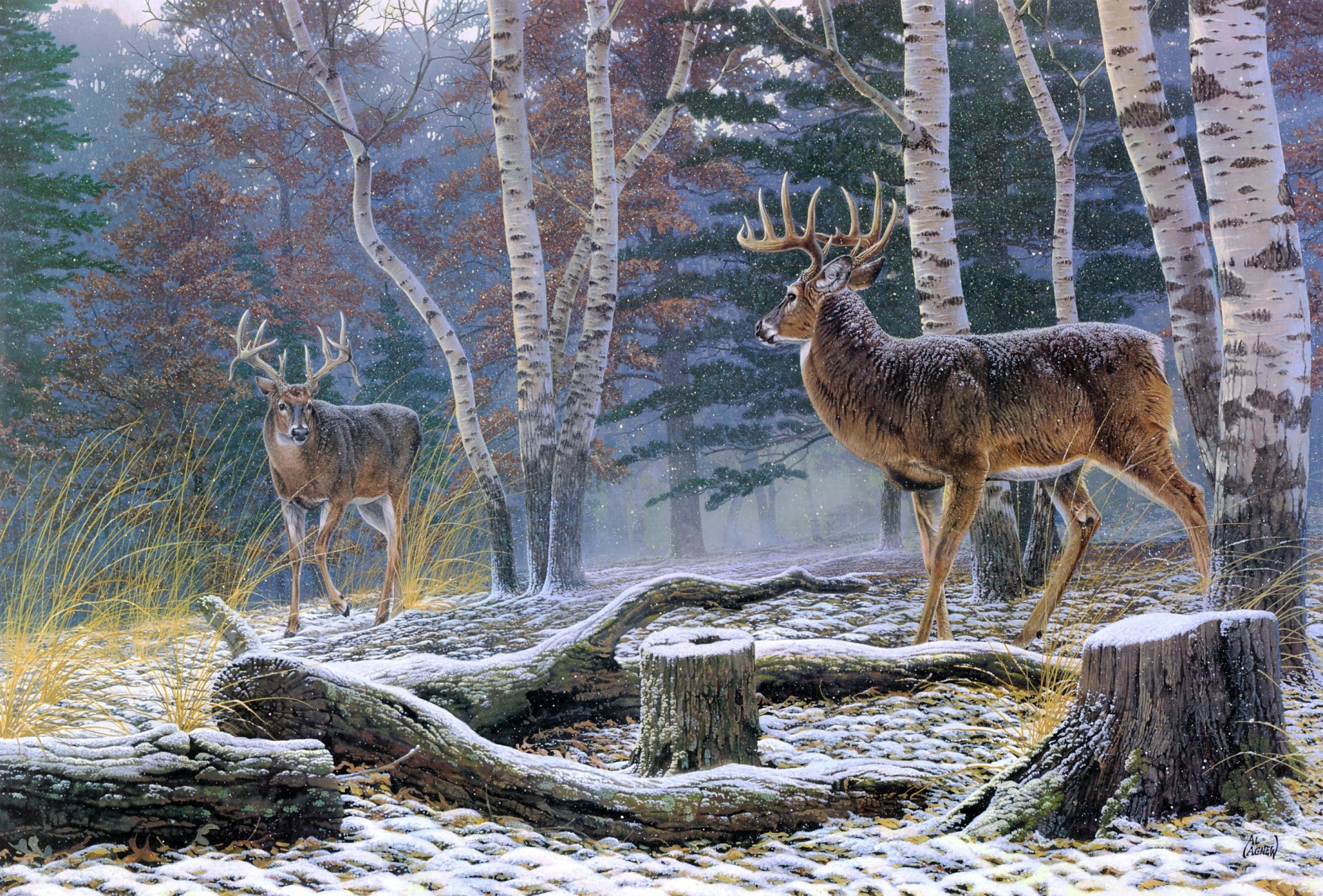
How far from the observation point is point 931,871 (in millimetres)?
1842

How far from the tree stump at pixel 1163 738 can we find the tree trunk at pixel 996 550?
1699 millimetres

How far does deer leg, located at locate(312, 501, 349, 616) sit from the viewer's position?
435 centimetres

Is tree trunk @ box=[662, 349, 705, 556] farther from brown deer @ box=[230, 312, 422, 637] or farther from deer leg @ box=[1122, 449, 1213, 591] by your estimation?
deer leg @ box=[1122, 449, 1213, 591]

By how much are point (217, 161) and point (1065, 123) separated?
19.6ft

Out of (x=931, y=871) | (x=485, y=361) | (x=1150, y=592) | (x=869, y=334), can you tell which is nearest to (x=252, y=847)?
(x=931, y=871)

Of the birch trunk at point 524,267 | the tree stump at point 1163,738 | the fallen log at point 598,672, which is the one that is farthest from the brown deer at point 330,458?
the tree stump at point 1163,738

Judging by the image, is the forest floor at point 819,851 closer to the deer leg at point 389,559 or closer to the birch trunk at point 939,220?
the birch trunk at point 939,220

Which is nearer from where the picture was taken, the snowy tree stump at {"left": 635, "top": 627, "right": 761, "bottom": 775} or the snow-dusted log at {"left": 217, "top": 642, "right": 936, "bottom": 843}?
the snow-dusted log at {"left": 217, "top": 642, "right": 936, "bottom": 843}

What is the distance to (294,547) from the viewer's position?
4180mm

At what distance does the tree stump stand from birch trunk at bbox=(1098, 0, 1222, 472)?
5.13 ft

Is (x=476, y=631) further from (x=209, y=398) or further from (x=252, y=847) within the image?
(x=209, y=398)

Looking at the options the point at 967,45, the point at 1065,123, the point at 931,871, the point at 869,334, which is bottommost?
the point at 931,871

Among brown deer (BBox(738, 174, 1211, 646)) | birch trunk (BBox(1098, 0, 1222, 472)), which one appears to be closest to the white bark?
birch trunk (BBox(1098, 0, 1222, 472))

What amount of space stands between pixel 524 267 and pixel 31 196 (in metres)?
2.85
